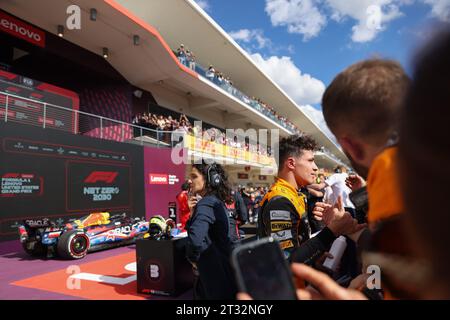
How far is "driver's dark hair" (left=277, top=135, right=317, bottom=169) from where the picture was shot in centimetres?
253

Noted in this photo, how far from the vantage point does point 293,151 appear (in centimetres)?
253

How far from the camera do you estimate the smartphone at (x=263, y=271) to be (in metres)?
0.73

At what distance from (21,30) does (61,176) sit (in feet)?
19.0

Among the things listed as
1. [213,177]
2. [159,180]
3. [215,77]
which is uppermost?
[215,77]

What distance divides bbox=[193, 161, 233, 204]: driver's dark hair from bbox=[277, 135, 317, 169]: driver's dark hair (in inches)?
44.2

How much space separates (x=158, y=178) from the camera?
1321 cm

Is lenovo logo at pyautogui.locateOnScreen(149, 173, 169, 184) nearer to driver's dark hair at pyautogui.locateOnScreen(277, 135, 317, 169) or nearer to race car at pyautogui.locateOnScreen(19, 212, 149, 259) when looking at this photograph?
race car at pyautogui.locateOnScreen(19, 212, 149, 259)

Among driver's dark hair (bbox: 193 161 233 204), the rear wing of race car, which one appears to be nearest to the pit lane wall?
the rear wing of race car

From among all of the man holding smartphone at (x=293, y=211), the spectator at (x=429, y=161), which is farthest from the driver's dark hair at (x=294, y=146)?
the spectator at (x=429, y=161)

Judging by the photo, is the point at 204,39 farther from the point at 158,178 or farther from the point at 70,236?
the point at 70,236

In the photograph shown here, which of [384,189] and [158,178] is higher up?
[158,178]

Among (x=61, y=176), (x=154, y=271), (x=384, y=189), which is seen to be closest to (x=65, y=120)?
(x=61, y=176)

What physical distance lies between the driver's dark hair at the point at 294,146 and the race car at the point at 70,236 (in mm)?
5468
